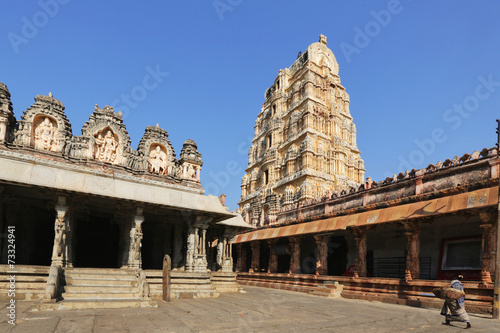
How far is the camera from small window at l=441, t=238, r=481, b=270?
52.2 ft

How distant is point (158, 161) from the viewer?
2145 centimetres

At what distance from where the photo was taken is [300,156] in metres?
40.9

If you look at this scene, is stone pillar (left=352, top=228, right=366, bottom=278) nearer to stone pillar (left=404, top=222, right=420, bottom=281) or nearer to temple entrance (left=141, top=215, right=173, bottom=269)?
stone pillar (left=404, top=222, right=420, bottom=281)

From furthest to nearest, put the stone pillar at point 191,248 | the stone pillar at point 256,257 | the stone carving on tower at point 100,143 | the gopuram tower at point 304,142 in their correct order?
the gopuram tower at point 304,142 < the stone pillar at point 256,257 < the stone carving on tower at point 100,143 < the stone pillar at point 191,248

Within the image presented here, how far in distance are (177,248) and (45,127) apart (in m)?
9.71

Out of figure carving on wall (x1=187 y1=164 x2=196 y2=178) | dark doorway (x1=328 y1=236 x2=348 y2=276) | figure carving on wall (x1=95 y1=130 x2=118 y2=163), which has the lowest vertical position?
dark doorway (x1=328 y1=236 x2=348 y2=276)

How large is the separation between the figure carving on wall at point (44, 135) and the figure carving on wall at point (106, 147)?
2266 millimetres

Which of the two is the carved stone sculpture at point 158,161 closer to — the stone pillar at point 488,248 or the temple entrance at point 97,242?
the temple entrance at point 97,242

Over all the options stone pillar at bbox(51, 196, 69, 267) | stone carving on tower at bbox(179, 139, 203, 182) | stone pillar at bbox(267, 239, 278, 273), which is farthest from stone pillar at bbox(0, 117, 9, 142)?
stone pillar at bbox(267, 239, 278, 273)

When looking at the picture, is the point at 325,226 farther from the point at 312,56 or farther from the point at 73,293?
the point at 312,56

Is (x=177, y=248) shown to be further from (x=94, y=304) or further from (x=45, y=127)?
(x=45, y=127)

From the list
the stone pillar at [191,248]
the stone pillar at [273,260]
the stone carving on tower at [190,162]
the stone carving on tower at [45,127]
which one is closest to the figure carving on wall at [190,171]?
the stone carving on tower at [190,162]

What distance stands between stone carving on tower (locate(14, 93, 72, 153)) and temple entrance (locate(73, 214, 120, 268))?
4.71 m

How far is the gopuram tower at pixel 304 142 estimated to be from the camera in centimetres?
3941
